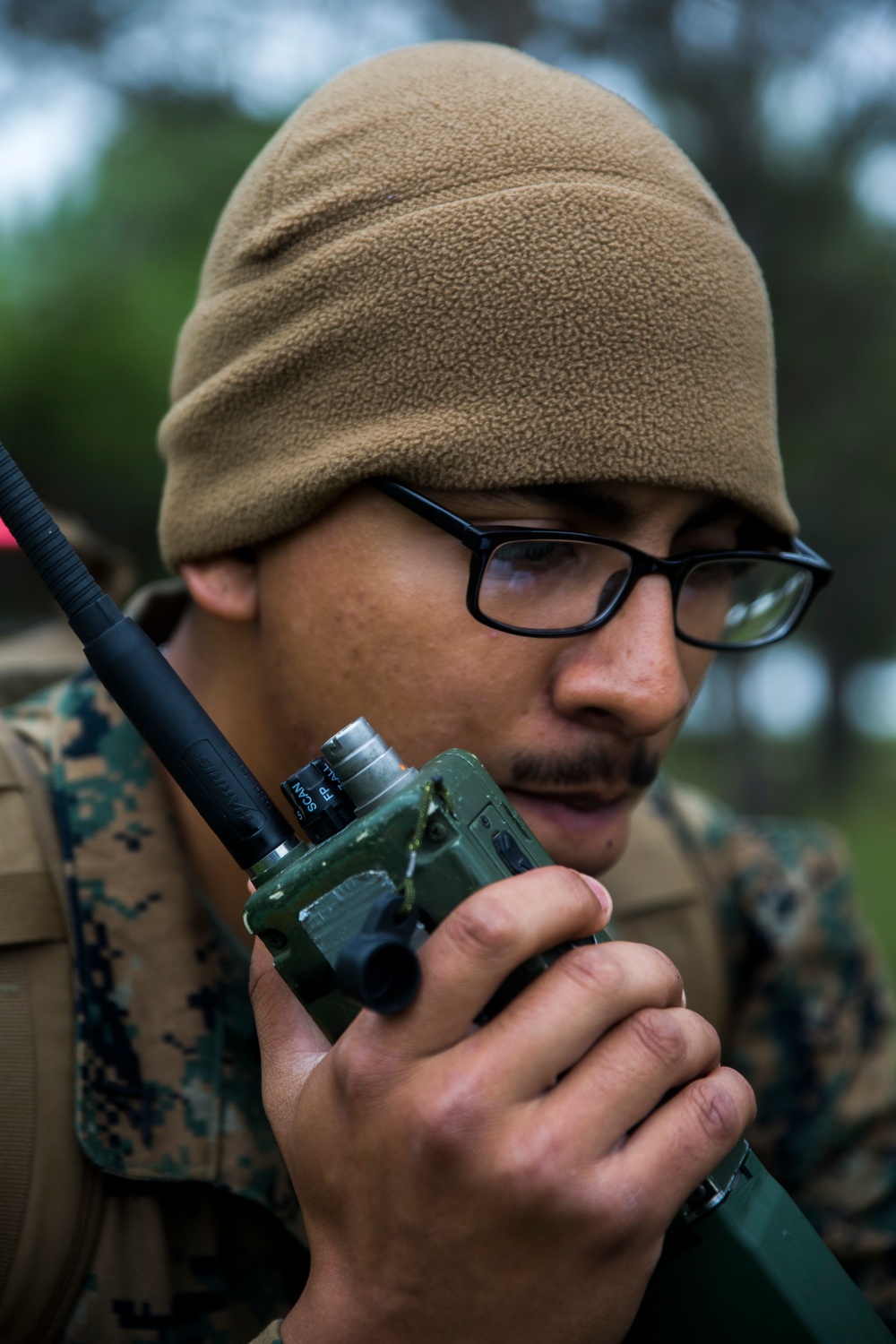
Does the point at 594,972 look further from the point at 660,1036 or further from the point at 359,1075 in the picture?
the point at 359,1075

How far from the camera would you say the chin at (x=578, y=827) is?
1.74 metres

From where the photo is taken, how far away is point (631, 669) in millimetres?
1624

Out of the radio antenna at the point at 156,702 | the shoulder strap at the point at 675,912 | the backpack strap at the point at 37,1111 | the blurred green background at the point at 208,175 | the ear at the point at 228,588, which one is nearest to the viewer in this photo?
the radio antenna at the point at 156,702

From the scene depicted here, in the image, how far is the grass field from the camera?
23.7 ft

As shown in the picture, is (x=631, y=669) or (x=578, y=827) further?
(x=578, y=827)

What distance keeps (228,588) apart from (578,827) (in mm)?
758

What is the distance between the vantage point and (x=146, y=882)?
1961mm

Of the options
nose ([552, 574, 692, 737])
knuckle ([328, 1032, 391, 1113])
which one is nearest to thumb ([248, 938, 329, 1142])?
knuckle ([328, 1032, 391, 1113])

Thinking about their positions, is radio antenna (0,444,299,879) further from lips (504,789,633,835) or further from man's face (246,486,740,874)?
lips (504,789,633,835)

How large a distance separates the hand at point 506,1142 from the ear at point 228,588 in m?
Result: 0.95

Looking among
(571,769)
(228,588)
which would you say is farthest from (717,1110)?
(228,588)

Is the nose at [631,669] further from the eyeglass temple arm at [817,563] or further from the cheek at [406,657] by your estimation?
the eyeglass temple arm at [817,563]

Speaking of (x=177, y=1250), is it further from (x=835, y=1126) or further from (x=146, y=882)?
(x=835, y=1126)

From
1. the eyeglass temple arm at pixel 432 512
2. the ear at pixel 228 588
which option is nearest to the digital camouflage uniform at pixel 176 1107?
the ear at pixel 228 588
